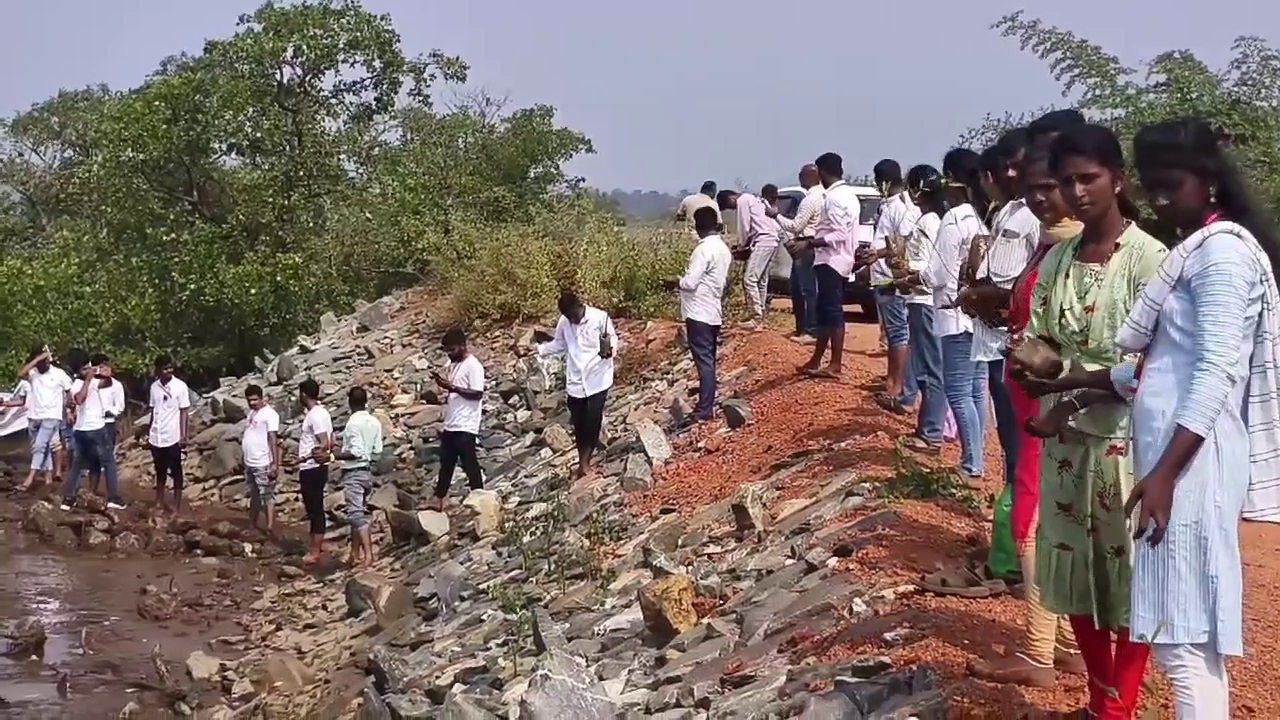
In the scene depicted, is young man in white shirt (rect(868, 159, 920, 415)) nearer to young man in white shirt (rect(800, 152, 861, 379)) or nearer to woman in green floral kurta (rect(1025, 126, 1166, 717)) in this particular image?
young man in white shirt (rect(800, 152, 861, 379))

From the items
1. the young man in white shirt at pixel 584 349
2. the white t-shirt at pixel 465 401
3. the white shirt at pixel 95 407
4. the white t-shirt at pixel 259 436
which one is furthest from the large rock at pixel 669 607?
the white shirt at pixel 95 407

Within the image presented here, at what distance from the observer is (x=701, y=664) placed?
6504mm

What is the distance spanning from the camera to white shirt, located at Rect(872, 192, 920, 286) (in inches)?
379

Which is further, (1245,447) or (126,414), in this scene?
(126,414)

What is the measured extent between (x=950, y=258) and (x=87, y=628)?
26.6ft

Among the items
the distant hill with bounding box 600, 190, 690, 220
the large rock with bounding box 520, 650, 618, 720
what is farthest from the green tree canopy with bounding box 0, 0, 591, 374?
the large rock with bounding box 520, 650, 618, 720

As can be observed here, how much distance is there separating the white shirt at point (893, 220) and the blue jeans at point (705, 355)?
1.37m

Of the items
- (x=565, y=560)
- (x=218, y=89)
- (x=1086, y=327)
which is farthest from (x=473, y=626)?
(x=218, y=89)

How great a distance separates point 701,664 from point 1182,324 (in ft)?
11.1

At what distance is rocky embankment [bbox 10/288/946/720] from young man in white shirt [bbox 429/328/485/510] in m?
0.38

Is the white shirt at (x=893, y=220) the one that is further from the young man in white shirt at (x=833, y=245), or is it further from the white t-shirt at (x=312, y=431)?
the white t-shirt at (x=312, y=431)

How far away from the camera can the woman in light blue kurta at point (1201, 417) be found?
356 centimetres

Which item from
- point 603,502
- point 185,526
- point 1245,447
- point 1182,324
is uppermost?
point 1182,324

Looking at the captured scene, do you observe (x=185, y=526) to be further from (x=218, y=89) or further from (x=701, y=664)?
(x=701, y=664)
